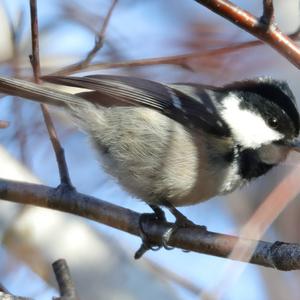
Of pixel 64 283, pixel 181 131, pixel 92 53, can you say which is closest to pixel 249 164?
pixel 181 131

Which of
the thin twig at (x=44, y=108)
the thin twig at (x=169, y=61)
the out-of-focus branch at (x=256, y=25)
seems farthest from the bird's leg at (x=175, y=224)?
the out-of-focus branch at (x=256, y=25)

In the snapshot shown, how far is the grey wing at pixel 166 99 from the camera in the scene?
2.48 metres

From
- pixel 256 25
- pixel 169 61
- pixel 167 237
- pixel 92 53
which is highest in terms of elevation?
pixel 256 25

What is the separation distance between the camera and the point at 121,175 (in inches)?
101

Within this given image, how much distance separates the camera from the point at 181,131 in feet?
8.23

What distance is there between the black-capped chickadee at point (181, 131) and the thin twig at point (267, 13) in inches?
28.8

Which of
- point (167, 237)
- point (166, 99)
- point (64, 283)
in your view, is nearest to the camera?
point (64, 283)

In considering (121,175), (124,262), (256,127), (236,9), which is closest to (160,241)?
(124,262)

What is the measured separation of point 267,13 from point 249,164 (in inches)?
33.9

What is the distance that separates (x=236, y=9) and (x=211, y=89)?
96 cm

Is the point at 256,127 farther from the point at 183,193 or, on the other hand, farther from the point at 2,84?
the point at 2,84

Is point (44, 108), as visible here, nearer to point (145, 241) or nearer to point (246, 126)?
point (145, 241)

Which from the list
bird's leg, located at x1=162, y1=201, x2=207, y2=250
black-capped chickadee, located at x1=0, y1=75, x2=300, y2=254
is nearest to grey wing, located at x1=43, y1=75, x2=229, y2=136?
black-capped chickadee, located at x1=0, y1=75, x2=300, y2=254

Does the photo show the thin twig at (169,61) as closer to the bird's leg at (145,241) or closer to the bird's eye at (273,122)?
the bird's eye at (273,122)
